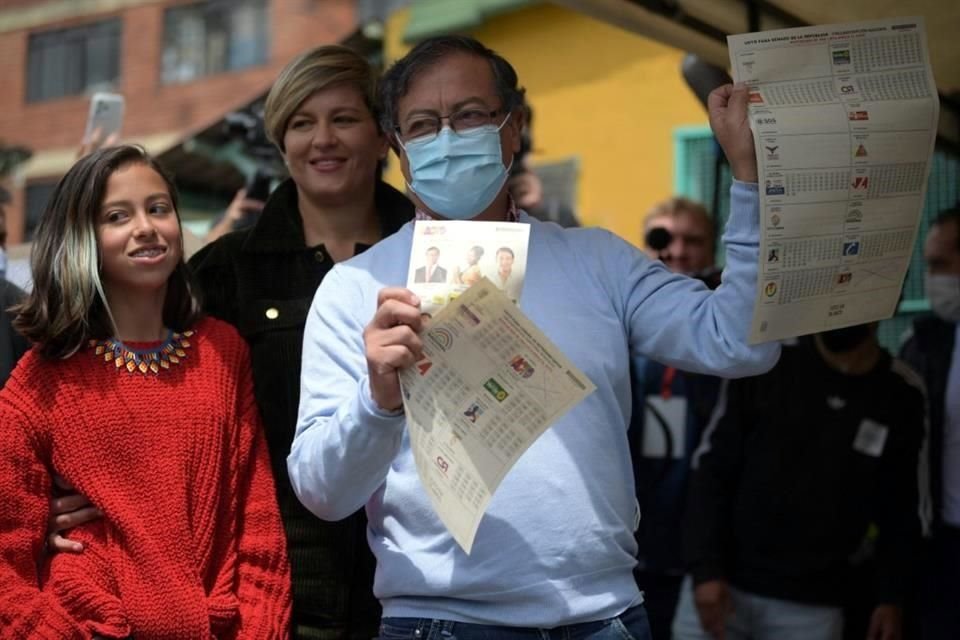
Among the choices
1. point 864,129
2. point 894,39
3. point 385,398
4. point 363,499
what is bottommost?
point 363,499

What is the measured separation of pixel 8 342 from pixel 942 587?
311cm

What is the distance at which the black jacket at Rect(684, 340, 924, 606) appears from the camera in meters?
3.76

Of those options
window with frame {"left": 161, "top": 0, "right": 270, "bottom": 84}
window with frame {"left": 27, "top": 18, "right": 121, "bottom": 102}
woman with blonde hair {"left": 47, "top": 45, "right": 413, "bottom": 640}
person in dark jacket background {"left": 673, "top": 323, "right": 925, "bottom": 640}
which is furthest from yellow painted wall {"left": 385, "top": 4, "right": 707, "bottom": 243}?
window with frame {"left": 27, "top": 18, "right": 121, "bottom": 102}

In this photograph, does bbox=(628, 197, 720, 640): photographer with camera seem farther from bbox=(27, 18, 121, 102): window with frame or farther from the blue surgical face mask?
bbox=(27, 18, 121, 102): window with frame

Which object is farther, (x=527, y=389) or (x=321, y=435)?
(x=321, y=435)

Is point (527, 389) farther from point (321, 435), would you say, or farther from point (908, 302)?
point (908, 302)

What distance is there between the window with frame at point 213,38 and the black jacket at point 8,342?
563 inches

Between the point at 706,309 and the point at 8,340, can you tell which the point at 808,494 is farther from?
the point at 8,340

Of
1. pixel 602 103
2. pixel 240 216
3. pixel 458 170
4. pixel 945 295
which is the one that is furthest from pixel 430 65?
pixel 602 103

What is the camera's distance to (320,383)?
84.6 inches

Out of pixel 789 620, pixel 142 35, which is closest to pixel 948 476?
pixel 789 620

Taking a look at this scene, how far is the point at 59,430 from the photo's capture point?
2303mm

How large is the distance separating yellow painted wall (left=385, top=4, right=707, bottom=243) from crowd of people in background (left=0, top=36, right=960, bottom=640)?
5376mm

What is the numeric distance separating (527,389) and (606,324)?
0.35 metres
